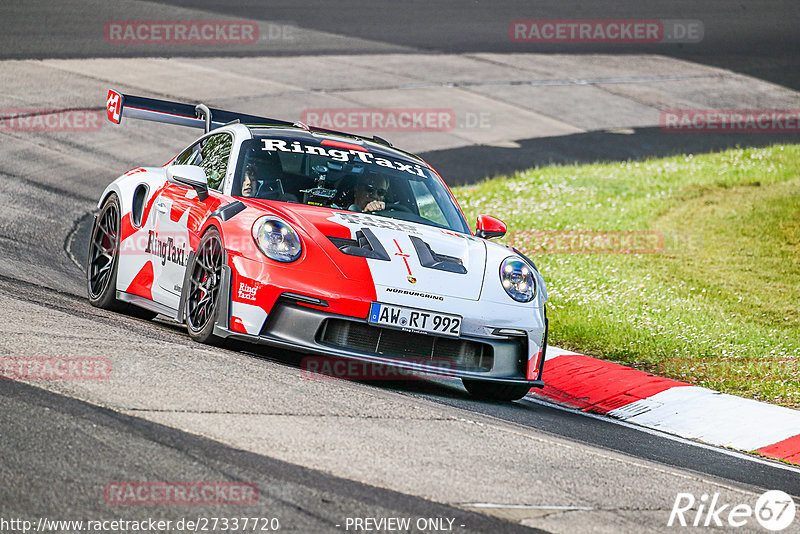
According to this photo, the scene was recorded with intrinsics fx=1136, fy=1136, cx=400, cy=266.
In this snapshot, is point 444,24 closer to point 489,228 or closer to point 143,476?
point 489,228

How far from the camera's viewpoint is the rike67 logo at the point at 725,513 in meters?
4.48

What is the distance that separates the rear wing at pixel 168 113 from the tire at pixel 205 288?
175 cm

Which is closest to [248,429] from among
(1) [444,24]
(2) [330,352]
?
(2) [330,352]

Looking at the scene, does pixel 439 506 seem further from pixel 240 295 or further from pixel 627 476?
pixel 240 295

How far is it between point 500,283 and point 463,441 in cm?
186

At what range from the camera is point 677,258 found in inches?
471

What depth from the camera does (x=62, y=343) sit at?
5.75 m

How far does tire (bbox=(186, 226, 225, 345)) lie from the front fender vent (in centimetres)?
69

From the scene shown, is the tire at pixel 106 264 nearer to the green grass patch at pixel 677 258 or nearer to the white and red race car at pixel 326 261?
the white and red race car at pixel 326 261

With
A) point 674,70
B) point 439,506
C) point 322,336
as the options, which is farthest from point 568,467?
point 674,70

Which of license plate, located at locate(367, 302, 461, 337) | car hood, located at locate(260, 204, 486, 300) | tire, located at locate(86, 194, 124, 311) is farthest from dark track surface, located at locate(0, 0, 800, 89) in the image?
license plate, located at locate(367, 302, 461, 337)

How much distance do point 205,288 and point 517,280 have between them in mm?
1884

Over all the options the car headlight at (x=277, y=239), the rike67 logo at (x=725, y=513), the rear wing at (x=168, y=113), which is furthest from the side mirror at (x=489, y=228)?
the rike67 logo at (x=725, y=513)

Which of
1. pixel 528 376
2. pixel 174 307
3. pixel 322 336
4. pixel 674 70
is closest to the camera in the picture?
pixel 322 336
